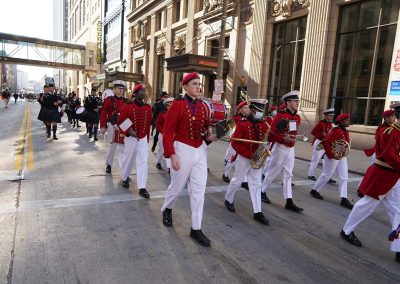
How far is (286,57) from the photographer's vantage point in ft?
58.3

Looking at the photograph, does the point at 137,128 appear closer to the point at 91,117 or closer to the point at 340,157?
the point at 340,157

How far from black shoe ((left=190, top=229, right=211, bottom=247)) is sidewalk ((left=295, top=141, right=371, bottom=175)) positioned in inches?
270

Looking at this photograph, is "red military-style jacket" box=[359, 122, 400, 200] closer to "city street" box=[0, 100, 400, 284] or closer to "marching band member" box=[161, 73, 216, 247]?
"city street" box=[0, 100, 400, 284]

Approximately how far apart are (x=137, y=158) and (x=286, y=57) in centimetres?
1393

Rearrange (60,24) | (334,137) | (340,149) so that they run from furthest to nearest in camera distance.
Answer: (60,24)
(334,137)
(340,149)

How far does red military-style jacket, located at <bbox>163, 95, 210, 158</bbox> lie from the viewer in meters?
4.05

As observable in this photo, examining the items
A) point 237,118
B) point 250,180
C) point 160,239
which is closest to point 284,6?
point 237,118

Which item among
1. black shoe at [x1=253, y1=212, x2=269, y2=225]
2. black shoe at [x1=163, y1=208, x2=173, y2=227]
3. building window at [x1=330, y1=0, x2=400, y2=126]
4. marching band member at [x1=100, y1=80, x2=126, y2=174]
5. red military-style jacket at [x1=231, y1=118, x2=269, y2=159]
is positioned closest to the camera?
black shoe at [x1=163, y1=208, x2=173, y2=227]

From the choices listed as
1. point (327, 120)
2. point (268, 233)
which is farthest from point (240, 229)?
point (327, 120)

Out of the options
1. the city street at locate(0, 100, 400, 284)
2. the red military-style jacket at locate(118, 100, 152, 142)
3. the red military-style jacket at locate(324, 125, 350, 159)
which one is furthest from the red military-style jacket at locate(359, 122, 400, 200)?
the red military-style jacket at locate(118, 100, 152, 142)

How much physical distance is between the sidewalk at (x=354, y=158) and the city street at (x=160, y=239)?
345cm

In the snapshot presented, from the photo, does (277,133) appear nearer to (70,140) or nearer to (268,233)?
(268,233)

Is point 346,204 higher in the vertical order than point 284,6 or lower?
lower

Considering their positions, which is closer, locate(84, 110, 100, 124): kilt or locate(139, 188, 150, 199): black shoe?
locate(139, 188, 150, 199): black shoe
